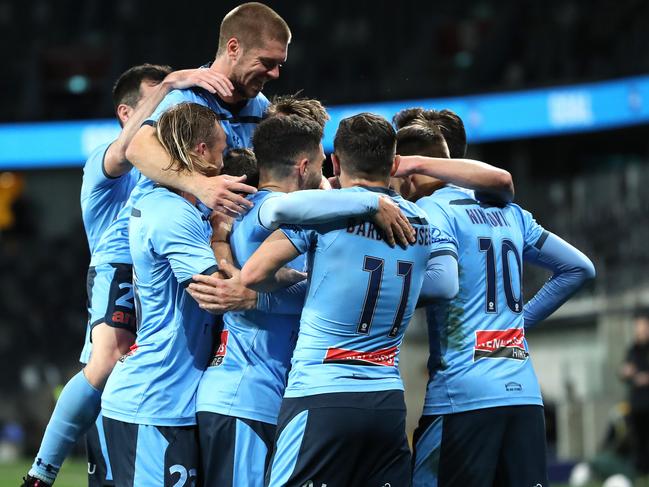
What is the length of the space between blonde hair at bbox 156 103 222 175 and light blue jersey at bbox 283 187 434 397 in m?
0.64

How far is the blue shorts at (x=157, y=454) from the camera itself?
4637 mm

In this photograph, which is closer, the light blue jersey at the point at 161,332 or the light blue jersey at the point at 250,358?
the light blue jersey at the point at 250,358

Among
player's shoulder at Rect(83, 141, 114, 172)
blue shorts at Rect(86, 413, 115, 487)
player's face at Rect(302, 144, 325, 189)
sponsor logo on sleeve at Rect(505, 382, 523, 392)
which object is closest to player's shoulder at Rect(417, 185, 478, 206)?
player's face at Rect(302, 144, 325, 189)

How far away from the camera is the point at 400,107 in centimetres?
1980

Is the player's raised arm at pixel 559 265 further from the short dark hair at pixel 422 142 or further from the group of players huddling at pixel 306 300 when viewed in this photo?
the short dark hair at pixel 422 142

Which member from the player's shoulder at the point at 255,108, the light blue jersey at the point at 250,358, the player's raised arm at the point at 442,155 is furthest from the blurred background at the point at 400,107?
the light blue jersey at the point at 250,358

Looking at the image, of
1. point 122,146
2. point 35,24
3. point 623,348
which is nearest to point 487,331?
point 122,146

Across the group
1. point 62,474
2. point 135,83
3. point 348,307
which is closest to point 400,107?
point 62,474

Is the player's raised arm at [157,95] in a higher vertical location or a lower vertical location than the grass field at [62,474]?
higher

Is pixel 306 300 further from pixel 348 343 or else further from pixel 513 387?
pixel 513 387

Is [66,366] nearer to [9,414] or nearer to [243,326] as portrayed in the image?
[9,414]

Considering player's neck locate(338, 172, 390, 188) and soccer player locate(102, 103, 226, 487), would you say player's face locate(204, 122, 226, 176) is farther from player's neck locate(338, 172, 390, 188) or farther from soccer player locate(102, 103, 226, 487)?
player's neck locate(338, 172, 390, 188)

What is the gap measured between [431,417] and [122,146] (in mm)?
1876

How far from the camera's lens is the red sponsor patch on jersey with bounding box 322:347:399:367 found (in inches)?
169
